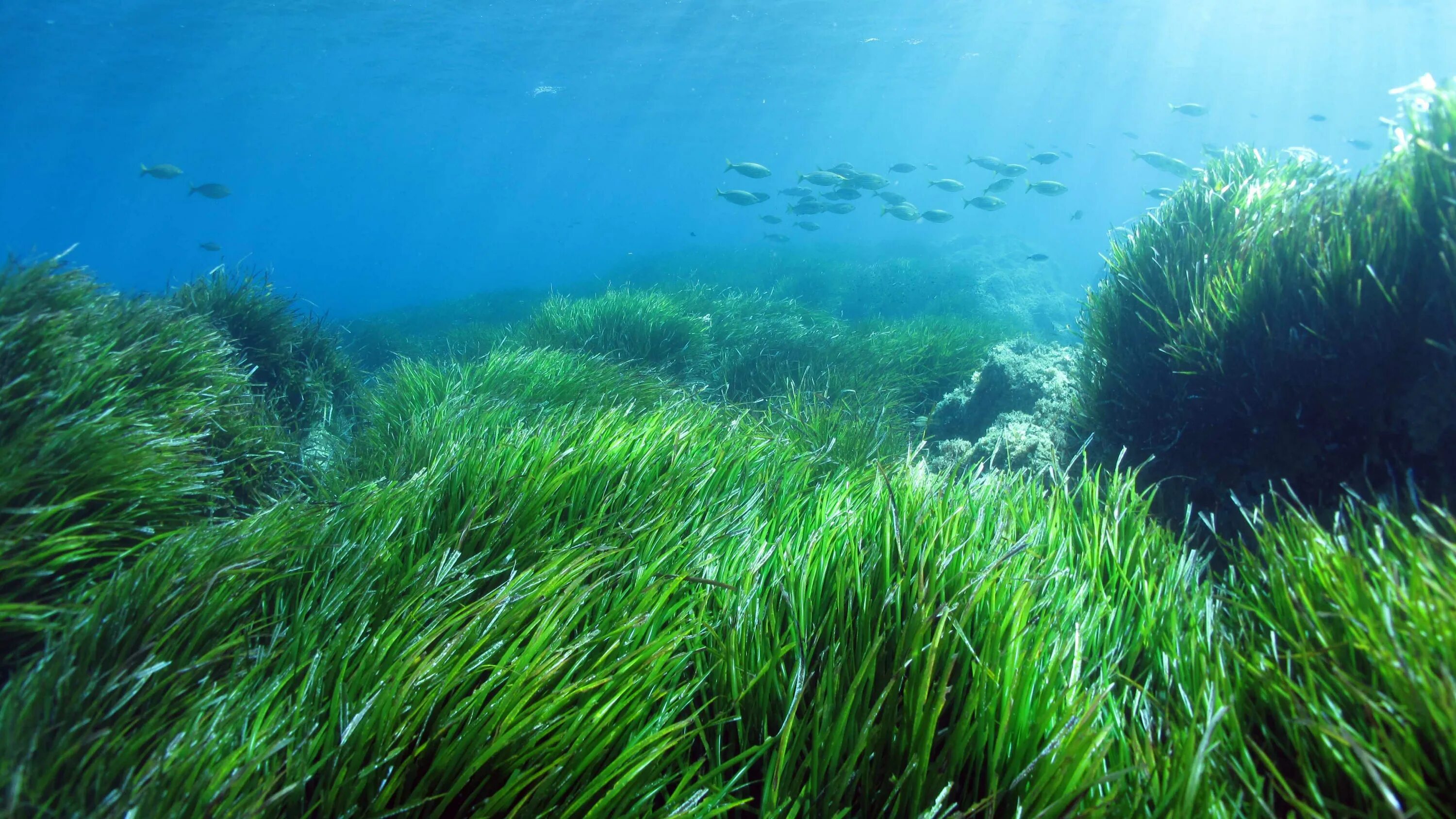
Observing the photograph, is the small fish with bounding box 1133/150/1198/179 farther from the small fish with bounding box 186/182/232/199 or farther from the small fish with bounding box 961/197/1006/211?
the small fish with bounding box 186/182/232/199

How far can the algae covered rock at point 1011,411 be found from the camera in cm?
463

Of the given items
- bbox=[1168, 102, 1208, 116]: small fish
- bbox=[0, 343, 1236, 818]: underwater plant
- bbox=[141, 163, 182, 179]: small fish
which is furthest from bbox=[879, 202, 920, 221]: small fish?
bbox=[141, 163, 182, 179]: small fish

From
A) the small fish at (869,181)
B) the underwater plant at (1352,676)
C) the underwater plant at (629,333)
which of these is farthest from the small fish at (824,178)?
the underwater plant at (1352,676)

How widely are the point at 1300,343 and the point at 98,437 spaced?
5498 mm

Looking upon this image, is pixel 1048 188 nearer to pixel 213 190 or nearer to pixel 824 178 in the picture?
pixel 824 178

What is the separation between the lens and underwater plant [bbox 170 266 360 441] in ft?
18.8

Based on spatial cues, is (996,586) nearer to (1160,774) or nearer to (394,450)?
(1160,774)

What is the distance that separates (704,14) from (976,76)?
110 feet

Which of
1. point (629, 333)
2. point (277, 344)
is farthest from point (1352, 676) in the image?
point (277, 344)

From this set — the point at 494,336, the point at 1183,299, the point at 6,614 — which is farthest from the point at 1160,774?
the point at 494,336

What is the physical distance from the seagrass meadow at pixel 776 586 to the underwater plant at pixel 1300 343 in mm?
19

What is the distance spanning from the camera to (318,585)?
2.02 m

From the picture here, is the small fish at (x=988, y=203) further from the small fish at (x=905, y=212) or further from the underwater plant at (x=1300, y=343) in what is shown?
the underwater plant at (x=1300, y=343)

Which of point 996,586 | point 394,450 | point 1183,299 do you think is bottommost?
point 394,450
